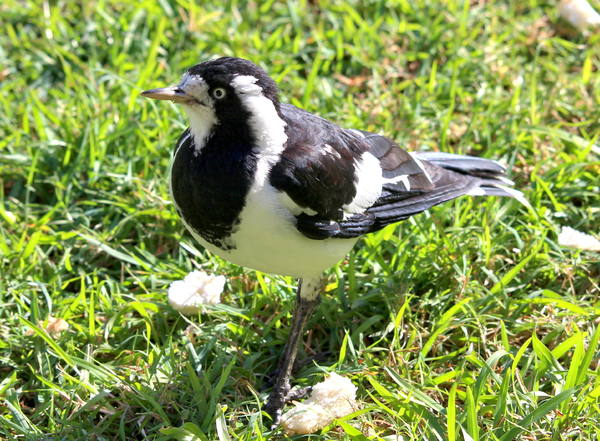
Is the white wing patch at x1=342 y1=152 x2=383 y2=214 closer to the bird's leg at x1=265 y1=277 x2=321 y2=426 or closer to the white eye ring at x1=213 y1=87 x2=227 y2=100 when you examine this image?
the bird's leg at x1=265 y1=277 x2=321 y2=426

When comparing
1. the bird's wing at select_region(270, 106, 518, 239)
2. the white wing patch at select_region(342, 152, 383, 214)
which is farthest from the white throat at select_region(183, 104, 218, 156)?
the white wing patch at select_region(342, 152, 383, 214)

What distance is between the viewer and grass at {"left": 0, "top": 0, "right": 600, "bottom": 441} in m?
3.01

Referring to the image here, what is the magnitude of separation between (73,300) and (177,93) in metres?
1.19

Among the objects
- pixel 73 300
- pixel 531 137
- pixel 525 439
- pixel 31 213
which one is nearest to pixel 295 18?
pixel 531 137

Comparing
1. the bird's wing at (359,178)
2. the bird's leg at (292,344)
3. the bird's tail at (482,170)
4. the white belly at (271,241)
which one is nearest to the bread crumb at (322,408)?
the bird's leg at (292,344)

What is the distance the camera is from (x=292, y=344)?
3.22m

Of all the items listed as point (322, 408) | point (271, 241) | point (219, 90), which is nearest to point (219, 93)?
→ point (219, 90)

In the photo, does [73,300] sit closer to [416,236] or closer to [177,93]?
[177,93]

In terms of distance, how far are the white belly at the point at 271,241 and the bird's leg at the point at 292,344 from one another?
24 cm

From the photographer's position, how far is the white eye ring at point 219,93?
9.03ft

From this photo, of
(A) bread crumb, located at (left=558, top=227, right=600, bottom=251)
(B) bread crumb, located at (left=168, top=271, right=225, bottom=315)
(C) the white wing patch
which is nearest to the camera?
(C) the white wing patch

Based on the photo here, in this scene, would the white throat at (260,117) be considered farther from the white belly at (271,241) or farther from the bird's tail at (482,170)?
the bird's tail at (482,170)

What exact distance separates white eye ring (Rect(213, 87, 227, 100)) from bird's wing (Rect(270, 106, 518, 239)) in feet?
0.98

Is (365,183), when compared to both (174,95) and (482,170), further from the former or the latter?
(174,95)
